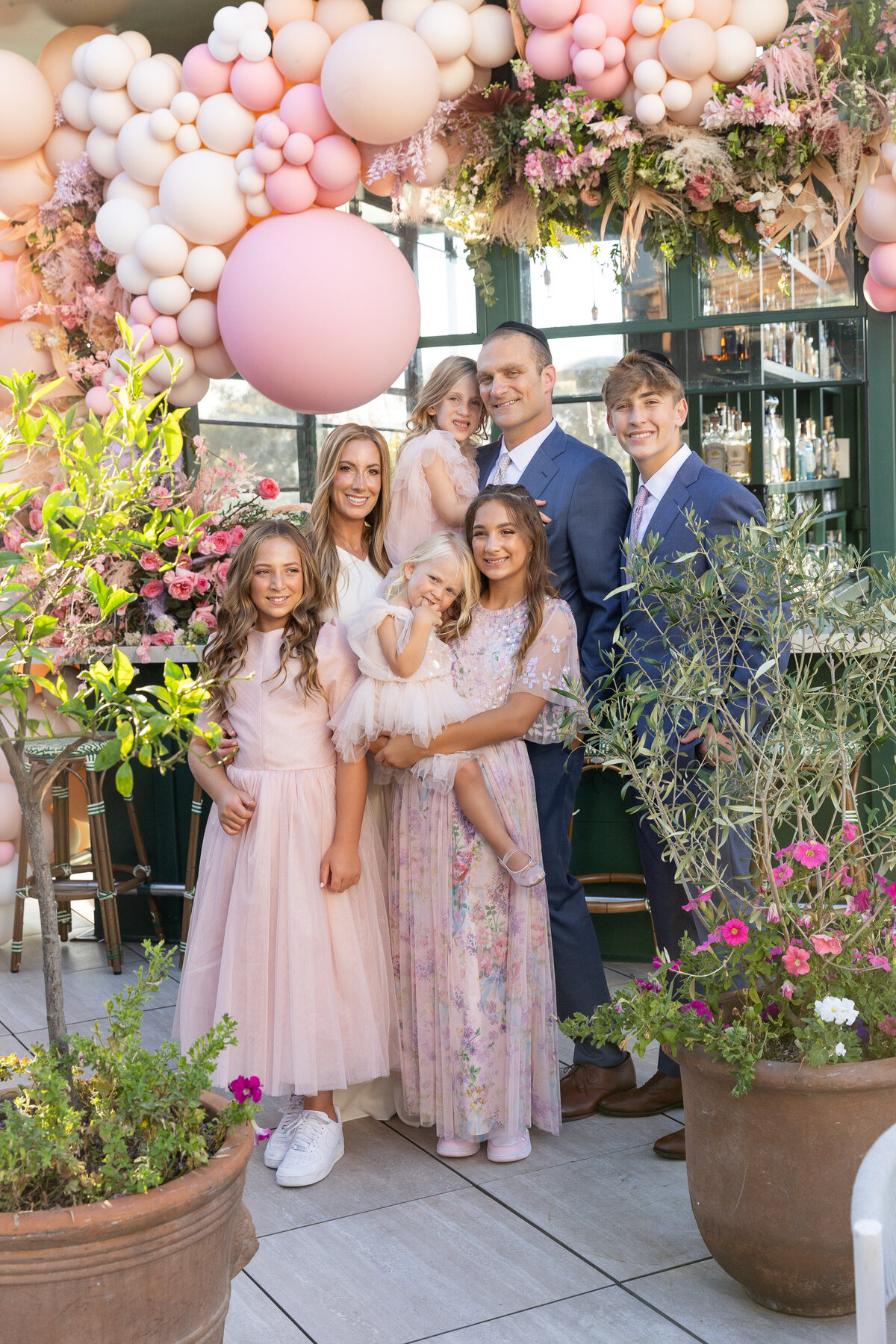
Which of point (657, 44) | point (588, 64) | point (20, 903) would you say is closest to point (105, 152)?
point (588, 64)

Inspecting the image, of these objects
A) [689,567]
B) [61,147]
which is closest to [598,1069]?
[689,567]

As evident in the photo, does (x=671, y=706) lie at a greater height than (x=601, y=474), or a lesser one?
lesser

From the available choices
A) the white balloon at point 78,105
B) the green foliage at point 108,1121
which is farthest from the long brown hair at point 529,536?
the white balloon at point 78,105

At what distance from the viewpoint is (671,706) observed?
82.5 inches

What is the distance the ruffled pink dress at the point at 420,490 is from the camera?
2.76 meters

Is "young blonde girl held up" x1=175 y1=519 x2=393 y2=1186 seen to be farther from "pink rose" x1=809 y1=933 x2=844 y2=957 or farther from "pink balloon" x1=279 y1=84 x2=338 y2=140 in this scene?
"pink balloon" x1=279 y1=84 x2=338 y2=140

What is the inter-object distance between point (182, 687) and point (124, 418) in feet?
1.22

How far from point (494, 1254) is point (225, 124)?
2.90 metres

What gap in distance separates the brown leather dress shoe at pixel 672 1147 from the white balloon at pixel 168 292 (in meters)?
2.61

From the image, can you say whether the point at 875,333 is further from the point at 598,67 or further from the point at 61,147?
the point at 61,147

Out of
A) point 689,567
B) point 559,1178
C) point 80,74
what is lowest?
point 559,1178

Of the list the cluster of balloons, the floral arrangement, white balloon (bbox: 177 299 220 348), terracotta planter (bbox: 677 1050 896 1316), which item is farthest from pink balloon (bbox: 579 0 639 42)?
terracotta planter (bbox: 677 1050 896 1316)

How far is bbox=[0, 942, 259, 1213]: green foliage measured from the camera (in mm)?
1468

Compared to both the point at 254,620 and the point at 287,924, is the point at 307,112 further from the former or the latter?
the point at 287,924
